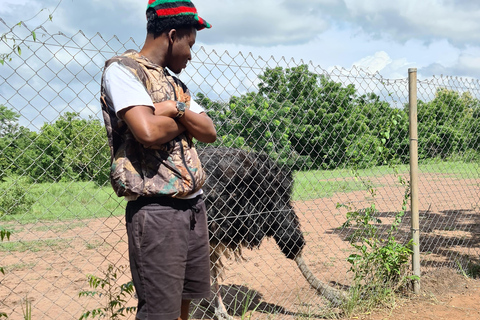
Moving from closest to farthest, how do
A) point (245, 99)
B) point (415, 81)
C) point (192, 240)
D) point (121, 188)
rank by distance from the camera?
point (121, 188) < point (192, 240) < point (245, 99) < point (415, 81)

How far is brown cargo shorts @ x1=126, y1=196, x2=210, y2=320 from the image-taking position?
2008mm

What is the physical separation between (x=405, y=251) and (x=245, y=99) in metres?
2.00

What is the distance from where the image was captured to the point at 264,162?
446 cm

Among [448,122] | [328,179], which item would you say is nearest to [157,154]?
[448,122]

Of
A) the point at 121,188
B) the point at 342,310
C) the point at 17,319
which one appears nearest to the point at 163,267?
the point at 121,188

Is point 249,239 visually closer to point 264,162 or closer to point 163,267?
point 264,162

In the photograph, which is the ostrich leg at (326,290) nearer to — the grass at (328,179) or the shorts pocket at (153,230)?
the grass at (328,179)

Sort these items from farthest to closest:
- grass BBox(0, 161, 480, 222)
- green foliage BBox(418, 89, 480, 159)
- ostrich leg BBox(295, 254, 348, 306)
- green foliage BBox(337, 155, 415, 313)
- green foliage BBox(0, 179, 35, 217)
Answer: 1. green foliage BBox(418, 89, 480, 159)
2. ostrich leg BBox(295, 254, 348, 306)
3. green foliage BBox(337, 155, 415, 313)
4. grass BBox(0, 161, 480, 222)
5. green foliage BBox(0, 179, 35, 217)

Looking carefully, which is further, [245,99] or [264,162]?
[264,162]

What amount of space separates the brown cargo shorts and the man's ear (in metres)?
0.75

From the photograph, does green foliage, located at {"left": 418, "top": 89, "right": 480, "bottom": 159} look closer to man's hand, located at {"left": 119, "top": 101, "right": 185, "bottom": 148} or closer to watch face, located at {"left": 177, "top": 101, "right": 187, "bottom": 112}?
watch face, located at {"left": 177, "top": 101, "right": 187, "bottom": 112}

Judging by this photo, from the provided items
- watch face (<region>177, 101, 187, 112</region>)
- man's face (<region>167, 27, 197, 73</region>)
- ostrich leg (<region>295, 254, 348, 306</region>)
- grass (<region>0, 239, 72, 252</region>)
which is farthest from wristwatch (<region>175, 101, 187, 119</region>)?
grass (<region>0, 239, 72, 252</region>)

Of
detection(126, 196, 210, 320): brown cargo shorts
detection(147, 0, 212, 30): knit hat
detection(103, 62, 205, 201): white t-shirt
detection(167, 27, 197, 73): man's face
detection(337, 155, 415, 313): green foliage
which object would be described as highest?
detection(147, 0, 212, 30): knit hat

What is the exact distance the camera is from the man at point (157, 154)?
6.33 ft
